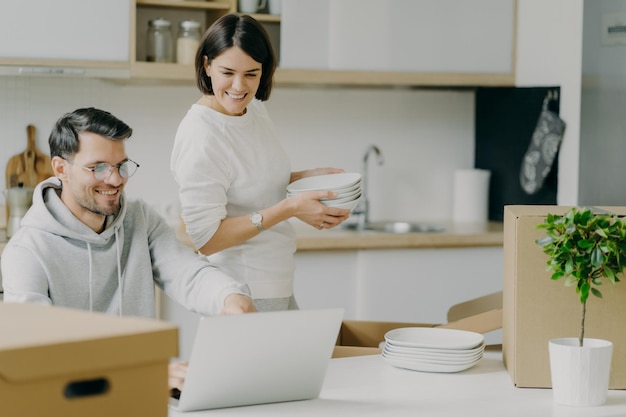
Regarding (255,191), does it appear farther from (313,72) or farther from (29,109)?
(29,109)

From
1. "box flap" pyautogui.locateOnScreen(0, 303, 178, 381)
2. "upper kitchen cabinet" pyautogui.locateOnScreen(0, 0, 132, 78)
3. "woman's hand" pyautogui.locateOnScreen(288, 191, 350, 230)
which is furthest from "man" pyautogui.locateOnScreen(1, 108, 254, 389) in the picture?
"upper kitchen cabinet" pyautogui.locateOnScreen(0, 0, 132, 78)

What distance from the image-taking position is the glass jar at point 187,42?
12.2ft

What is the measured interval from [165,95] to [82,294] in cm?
201

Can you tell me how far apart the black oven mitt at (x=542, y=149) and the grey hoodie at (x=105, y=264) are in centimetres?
189

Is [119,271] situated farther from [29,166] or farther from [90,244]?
[29,166]

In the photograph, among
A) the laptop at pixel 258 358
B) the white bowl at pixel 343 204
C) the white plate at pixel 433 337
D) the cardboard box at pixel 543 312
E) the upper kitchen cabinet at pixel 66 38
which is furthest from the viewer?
the upper kitchen cabinet at pixel 66 38

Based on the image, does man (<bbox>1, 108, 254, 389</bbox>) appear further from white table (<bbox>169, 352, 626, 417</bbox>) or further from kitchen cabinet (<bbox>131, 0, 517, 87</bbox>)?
kitchen cabinet (<bbox>131, 0, 517, 87</bbox>)

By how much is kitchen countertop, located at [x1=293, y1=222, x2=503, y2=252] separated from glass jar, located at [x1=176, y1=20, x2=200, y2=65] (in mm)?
769

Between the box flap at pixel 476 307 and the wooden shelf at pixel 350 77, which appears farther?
the wooden shelf at pixel 350 77

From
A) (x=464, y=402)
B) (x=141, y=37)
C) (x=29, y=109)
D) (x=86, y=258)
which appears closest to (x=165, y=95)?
(x=141, y=37)

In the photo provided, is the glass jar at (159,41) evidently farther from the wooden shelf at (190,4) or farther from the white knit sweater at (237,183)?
the white knit sweater at (237,183)

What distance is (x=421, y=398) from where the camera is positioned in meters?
1.77

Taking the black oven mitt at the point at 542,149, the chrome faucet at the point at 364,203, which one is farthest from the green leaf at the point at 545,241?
the chrome faucet at the point at 364,203

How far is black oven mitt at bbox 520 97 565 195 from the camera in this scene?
3.82 metres
